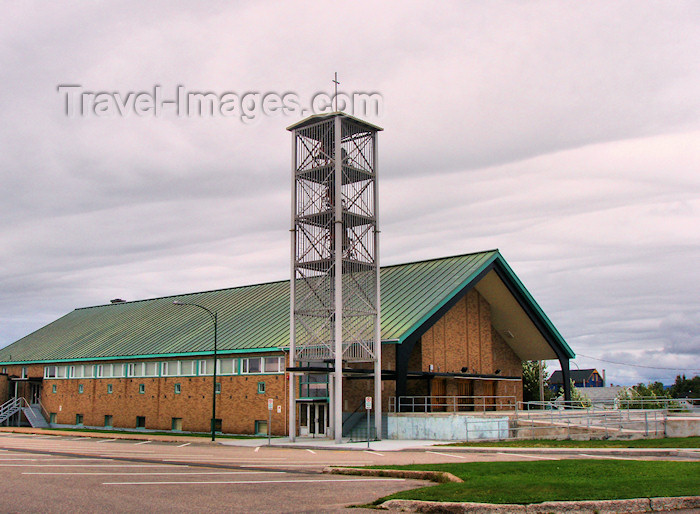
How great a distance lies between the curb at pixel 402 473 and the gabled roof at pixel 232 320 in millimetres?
20791

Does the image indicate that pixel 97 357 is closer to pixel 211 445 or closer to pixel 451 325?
pixel 211 445

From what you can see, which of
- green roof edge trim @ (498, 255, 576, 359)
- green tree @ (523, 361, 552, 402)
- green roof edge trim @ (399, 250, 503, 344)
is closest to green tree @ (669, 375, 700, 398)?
green tree @ (523, 361, 552, 402)

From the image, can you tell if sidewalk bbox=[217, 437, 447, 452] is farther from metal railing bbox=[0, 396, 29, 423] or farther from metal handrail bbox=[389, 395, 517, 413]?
metal railing bbox=[0, 396, 29, 423]

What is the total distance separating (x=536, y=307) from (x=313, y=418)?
17.3 metres

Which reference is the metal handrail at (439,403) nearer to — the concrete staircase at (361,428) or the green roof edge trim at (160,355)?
the concrete staircase at (361,428)

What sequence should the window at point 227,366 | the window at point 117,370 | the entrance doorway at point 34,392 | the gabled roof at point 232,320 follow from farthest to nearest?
the entrance doorway at point 34,392
the window at point 117,370
the window at point 227,366
the gabled roof at point 232,320

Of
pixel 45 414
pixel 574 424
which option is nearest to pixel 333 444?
pixel 574 424

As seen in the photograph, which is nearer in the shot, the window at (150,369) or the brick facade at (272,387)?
the brick facade at (272,387)

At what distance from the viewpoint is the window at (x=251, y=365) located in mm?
47375

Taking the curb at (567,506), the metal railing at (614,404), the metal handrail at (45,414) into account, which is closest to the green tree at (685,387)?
the metal railing at (614,404)

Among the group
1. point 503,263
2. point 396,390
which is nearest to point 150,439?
point 396,390

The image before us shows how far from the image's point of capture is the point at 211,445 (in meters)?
39.2

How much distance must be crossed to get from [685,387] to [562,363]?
264ft

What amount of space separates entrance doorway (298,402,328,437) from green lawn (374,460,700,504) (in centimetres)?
2362
